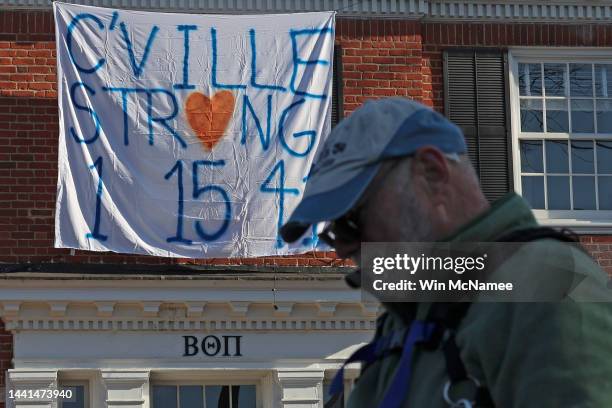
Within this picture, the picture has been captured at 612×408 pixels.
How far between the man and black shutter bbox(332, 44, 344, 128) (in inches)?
438

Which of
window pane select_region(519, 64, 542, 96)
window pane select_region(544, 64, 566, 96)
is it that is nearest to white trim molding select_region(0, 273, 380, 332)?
Result: window pane select_region(519, 64, 542, 96)

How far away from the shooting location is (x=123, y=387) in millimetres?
12875

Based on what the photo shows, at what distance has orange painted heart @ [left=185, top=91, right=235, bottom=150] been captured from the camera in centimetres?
1315

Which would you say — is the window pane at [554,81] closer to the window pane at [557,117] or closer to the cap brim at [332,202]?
the window pane at [557,117]

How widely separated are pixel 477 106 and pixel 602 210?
1678 mm

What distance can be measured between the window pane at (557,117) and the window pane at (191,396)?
442cm

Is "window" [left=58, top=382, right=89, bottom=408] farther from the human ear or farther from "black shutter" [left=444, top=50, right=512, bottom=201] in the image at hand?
the human ear

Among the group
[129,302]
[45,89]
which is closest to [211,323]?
[129,302]

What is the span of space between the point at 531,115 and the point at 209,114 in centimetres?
336

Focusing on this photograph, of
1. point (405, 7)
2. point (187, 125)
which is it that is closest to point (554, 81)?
point (405, 7)

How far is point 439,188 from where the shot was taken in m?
2.38

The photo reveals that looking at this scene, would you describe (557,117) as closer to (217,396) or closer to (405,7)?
(405,7)

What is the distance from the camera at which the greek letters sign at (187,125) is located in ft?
42.4

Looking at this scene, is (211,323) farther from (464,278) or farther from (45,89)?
(464,278)
